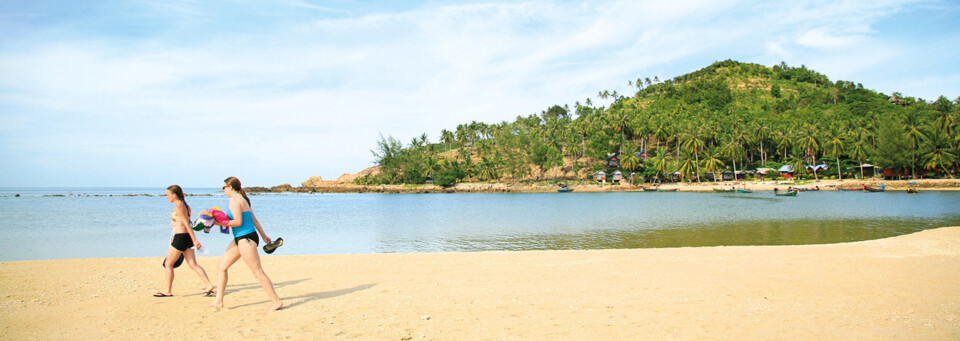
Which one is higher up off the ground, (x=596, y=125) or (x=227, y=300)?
(x=596, y=125)

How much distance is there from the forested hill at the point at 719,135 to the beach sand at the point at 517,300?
84.8m

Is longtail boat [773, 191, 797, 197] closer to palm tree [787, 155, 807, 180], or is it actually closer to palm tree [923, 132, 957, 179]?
palm tree [923, 132, 957, 179]

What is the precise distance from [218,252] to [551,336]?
15889 mm

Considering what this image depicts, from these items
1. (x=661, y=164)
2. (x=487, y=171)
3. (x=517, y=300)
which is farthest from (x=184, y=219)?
(x=487, y=171)

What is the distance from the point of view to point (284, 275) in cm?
1078

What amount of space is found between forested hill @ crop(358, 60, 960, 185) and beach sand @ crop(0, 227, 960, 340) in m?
84.8

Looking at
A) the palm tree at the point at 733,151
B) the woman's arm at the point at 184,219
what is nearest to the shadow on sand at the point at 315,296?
the woman's arm at the point at 184,219

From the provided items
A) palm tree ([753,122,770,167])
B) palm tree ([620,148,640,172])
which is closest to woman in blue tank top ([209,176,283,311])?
palm tree ([620,148,640,172])

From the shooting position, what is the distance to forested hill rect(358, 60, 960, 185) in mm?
78188

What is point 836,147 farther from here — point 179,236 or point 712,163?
point 179,236

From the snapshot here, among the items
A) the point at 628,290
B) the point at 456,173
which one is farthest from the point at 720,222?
the point at 456,173

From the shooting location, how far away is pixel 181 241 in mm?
7734

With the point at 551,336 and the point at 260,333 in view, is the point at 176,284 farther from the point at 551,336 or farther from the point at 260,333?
the point at 551,336

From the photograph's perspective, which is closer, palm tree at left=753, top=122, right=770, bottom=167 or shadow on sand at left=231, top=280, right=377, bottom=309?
shadow on sand at left=231, top=280, right=377, bottom=309
